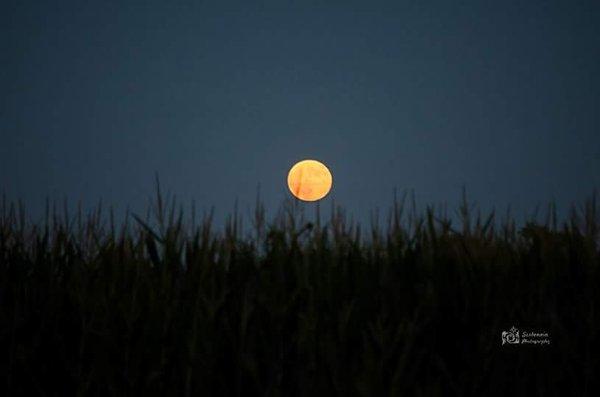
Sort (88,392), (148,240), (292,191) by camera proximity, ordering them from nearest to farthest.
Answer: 1. (88,392)
2. (148,240)
3. (292,191)

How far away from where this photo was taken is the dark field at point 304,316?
97.4 inches

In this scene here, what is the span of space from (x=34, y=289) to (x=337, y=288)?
155 cm

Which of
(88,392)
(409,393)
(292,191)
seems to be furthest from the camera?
(292,191)

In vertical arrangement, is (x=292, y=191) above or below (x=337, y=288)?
above

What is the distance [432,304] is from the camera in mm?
2660

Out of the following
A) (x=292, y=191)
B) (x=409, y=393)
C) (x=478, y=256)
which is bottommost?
(x=409, y=393)

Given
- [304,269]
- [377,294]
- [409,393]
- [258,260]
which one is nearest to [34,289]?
[258,260]

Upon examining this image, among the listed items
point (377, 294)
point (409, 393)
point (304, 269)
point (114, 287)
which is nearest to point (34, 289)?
point (114, 287)

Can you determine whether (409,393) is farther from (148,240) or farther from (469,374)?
(148,240)

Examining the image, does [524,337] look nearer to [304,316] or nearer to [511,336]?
[511,336]

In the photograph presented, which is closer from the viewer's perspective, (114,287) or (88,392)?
(88,392)

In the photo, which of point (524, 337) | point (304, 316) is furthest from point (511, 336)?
point (304, 316)

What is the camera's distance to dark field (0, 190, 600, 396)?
2475mm

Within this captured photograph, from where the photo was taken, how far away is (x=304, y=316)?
247 centimetres
